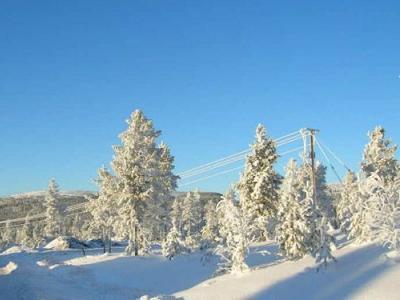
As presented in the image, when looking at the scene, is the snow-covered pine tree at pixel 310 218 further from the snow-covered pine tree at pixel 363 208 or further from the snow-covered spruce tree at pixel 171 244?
the snow-covered spruce tree at pixel 171 244

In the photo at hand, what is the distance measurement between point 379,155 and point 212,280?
33.1m

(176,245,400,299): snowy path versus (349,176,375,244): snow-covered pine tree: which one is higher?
(349,176,375,244): snow-covered pine tree

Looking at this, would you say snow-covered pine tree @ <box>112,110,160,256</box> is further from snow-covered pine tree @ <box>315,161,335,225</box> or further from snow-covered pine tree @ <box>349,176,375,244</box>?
snow-covered pine tree @ <box>315,161,335,225</box>

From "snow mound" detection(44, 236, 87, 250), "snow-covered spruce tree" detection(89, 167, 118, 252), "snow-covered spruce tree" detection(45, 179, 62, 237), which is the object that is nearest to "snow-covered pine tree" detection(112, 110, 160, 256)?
"snow-covered spruce tree" detection(89, 167, 118, 252)

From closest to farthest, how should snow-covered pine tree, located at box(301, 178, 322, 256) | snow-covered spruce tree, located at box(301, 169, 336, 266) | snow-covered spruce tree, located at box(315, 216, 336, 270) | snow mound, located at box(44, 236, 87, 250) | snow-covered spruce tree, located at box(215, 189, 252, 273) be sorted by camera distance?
snow-covered spruce tree, located at box(315, 216, 336, 270)
snow-covered spruce tree, located at box(301, 169, 336, 266)
snow-covered spruce tree, located at box(215, 189, 252, 273)
snow-covered pine tree, located at box(301, 178, 322, 256)
snow mound, located at box(44, 236, 87, 250)

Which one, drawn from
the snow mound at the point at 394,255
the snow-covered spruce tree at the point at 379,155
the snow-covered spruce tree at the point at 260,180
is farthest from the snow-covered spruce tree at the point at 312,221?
the snow-covered spruce tree at the point at 379,155

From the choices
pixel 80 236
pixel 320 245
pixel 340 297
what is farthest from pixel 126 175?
pixel 80 236

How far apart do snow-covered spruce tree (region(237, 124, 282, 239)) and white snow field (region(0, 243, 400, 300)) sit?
6.28 metres

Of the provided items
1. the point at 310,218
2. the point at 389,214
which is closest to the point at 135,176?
the point at 310,218

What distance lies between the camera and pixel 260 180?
47281 millimetres

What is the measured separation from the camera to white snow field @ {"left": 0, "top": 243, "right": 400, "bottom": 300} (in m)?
25.7

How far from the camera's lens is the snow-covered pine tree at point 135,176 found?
4853 cm

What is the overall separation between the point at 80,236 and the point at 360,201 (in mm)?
106319

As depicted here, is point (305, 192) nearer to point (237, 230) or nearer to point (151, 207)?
point (237, 230)
